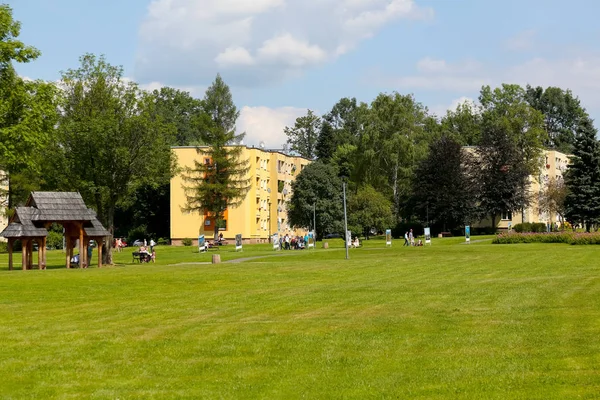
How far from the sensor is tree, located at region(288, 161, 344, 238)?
108 m

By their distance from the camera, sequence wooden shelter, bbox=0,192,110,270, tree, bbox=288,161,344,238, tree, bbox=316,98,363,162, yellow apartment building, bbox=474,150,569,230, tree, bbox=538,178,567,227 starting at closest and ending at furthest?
wooden shelter, bbox=0,192,110,270, tree, bbox=538,178,567,227, tree, bbox=288,161,344,238, yellow apartment building, bbox=474,150,569,230, tree, bbox=316,98,363,162

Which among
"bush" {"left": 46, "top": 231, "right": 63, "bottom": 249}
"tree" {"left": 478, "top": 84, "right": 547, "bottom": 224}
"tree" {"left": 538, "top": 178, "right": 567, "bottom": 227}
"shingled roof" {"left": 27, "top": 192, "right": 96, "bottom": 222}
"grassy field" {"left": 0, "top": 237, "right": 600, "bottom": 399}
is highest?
"tree" {"left": 478, "top": 84, "right": 547, "bottom": 224}

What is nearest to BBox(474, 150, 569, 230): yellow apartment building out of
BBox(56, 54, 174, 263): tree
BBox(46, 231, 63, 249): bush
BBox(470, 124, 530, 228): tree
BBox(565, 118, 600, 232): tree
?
BBox(470, 124, 530, 228): tree

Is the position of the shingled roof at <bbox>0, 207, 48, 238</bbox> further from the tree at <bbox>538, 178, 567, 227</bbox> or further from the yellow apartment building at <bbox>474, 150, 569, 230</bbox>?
the yellow apartment building at <bbox>474, 150, 569, 230</bbox>

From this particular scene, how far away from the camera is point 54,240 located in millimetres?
96188

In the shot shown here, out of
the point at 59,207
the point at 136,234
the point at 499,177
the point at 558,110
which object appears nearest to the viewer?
the point at 59,207

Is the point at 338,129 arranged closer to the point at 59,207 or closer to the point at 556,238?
the point at 556,238

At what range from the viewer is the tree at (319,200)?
10762 cm

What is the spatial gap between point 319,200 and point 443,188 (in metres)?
17.7

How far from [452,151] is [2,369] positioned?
89.3m

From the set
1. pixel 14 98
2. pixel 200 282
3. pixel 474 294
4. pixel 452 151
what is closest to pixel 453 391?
pixel 474 294

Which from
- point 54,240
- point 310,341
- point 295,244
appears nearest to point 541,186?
point 295,244

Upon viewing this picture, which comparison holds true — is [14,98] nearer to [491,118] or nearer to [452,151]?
[452,151]

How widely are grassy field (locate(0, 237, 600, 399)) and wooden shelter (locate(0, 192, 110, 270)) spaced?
19206 millimetres
